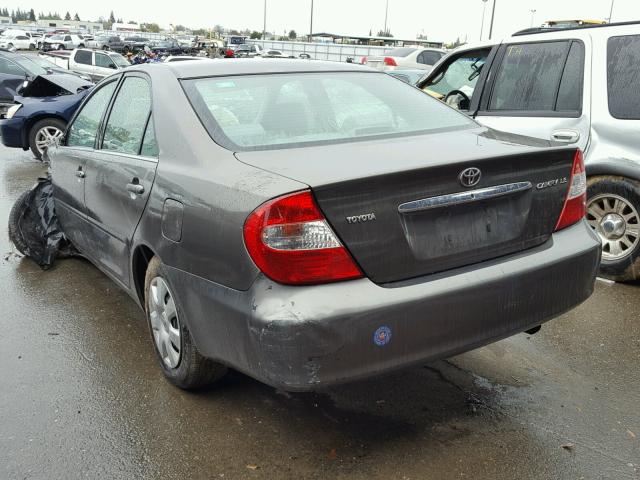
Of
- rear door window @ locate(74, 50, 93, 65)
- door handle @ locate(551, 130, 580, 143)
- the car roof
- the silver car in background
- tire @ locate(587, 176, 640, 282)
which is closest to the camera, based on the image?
the car roof

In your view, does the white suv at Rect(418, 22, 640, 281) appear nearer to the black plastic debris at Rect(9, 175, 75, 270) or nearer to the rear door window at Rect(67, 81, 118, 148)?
the rear door window at Rect(67, 81, 118, 148)

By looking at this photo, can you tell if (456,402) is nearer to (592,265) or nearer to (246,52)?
(592,265)

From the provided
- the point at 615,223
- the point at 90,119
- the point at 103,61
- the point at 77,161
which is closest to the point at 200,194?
the point at 77,161

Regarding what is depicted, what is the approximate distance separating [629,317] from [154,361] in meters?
3.03

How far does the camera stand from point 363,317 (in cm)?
229

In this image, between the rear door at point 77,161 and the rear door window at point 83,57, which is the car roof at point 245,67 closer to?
the rear door at point 77,161

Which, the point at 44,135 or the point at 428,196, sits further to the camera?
the point at 44,135

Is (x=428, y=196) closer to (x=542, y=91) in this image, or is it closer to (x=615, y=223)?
(x=615, y=223)

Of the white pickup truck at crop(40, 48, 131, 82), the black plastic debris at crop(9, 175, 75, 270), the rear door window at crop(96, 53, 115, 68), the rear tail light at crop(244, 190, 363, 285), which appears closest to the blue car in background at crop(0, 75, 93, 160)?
the black plastic debris at crop(9, 175, 75, 270)

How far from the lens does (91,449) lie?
272 cm

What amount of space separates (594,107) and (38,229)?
457cm

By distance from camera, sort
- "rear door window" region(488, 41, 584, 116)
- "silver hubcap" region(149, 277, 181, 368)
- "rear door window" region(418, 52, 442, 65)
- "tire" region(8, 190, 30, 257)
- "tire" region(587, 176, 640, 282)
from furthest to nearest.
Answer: "rear door window" region(418, 52, 442, 65), "tire" region(8, 190, 30, 257), "rear door window" region(488, 41, 584, 116), "tire" region(587, 176, 640, 282), "silver hubcap" region(149, 277, 181, 368)

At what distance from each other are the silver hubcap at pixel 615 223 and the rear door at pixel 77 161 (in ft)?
11.9

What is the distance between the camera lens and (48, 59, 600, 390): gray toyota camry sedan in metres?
2.31
